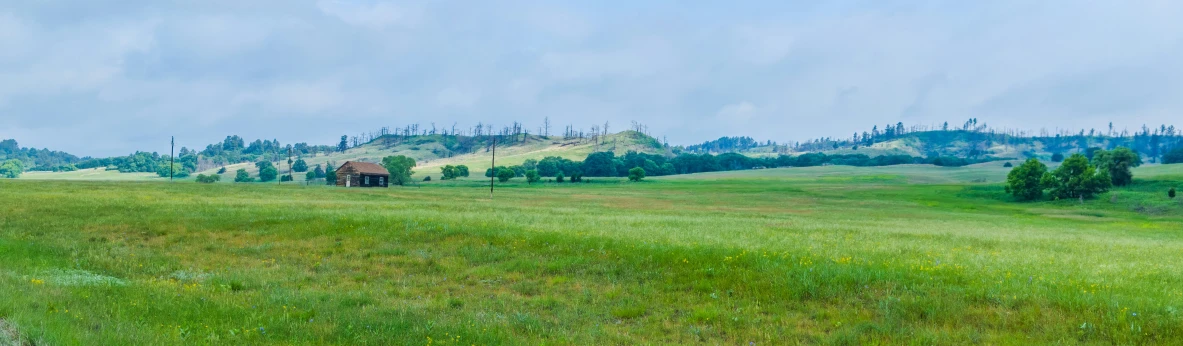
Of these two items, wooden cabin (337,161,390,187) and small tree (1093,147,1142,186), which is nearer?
small tree (1093,147,1142,186)

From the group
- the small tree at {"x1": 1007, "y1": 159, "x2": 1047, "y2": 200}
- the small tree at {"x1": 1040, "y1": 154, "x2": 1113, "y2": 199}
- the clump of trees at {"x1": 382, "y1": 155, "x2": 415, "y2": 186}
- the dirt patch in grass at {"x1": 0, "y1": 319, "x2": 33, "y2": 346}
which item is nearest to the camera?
the dirt patch in grass at {"x1": 0, "y1": 319, "x2": 33, "y2": 346}

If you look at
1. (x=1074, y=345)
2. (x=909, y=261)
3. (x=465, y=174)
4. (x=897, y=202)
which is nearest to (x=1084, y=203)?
(x=897, y=202)

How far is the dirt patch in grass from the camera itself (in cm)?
784

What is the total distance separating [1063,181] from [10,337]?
369 ft

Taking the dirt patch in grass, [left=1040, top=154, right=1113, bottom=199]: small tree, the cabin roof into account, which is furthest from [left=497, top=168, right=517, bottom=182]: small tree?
the dirt patch in grass

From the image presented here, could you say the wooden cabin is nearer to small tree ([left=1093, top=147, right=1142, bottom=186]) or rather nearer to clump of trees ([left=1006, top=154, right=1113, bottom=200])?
clump of trees ([left=1006, top=154, right=1113, bottom=200])

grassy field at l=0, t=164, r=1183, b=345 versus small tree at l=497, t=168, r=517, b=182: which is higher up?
small tree at l=497, t=168, r=517, b=182

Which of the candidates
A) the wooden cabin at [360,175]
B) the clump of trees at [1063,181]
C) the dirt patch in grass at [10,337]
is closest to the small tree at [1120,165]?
the clump of trees at [1063,181]

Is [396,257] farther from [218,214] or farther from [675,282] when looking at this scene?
[218,214]

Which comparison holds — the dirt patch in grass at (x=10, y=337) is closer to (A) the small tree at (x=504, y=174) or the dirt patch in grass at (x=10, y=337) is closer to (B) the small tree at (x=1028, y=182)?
(B) the small tree at (x=1028, y=182)

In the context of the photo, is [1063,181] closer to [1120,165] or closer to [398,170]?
[1120,165]

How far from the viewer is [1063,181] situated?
92812 millimetres

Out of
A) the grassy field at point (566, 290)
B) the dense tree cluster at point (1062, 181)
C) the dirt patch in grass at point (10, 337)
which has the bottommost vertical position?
the grassy field at point (566, 290)

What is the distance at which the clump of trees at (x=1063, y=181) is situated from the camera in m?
90.1
